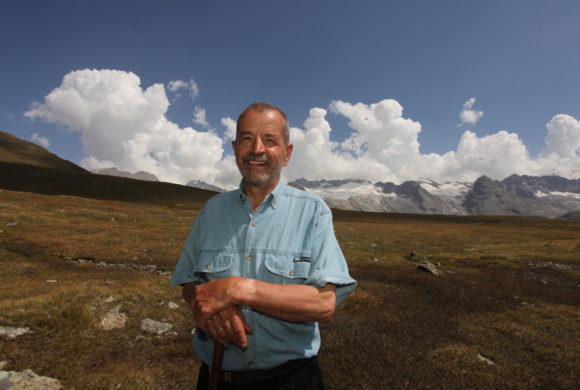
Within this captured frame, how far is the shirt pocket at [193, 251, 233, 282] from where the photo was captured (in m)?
2.92

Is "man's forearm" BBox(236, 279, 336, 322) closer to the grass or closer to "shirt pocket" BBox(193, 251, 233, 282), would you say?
"shirt pocket" BBox(193, 251, 233, 282)

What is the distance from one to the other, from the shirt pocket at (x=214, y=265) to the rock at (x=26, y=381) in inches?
274

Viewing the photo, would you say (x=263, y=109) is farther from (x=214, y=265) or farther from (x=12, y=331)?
(x=12, y=331)

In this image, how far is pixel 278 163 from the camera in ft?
10.6

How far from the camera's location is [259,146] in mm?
3090

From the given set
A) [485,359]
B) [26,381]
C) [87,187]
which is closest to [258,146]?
[26,381]

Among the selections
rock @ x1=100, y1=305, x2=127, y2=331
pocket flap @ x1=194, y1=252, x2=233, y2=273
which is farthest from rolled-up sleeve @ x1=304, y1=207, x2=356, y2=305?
rock @ x1=100, y1=305, x2=127, y2=331

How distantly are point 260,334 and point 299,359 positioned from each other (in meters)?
0.53

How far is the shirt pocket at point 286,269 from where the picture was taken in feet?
8.97

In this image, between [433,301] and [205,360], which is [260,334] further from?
[433,301]

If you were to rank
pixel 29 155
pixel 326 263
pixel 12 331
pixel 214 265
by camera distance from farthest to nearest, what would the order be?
pixel 29 155 → pixel 12 331 → pixel 214 265 → pixel 326 263

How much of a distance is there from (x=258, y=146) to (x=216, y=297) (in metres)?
1.54

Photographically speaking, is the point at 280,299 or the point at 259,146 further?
the point at 259,146

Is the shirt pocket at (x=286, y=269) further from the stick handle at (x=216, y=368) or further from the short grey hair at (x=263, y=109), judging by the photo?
the short grey hair at (x=263, y=109)
